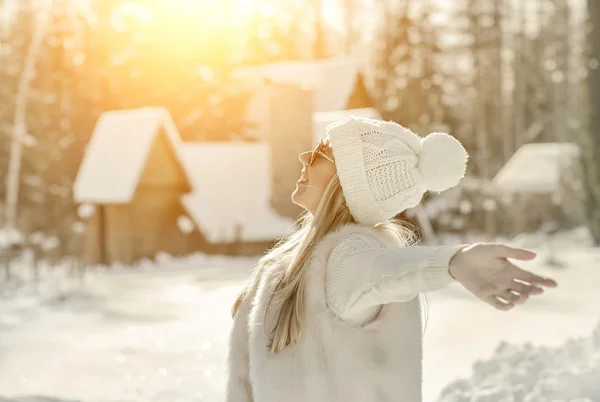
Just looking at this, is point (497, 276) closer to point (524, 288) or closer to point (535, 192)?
point (524, 288)

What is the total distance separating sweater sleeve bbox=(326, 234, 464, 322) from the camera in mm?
2242

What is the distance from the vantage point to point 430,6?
118 feet

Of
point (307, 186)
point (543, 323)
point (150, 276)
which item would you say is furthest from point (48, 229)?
point (307, 186)

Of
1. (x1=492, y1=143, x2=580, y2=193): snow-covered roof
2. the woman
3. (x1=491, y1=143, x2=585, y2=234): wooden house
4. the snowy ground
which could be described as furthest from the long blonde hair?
(x1=492, y1=143, x2=580, y2=193): snow-covered roof

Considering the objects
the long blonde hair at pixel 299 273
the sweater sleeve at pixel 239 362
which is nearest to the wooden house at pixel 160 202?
the sweater sleeve at pixel 239 362

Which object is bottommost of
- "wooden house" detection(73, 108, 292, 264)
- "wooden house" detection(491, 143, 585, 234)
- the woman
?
"wooden house" detection(491, 143, 585, 234)

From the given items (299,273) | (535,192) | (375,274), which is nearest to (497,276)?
(375,274)

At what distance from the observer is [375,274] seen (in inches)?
94.3

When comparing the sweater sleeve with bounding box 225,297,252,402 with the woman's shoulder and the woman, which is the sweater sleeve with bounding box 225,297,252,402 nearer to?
the woman

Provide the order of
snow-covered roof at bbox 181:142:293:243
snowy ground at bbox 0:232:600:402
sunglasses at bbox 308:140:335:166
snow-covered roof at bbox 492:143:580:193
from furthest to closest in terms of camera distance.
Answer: snow-covered roof at bbox 492:143:580:193
snow-covered roof at bbox 181:142:293:243
snowy ground at bbox 0:232:600:402
sunglasses at bbox 308:140:335:166

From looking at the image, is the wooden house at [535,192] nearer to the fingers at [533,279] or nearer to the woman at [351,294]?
the woman at [351,294]

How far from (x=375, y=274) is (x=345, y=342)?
375 millimetres

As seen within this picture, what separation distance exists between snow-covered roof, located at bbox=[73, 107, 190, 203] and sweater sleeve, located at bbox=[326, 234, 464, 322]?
18119 mm

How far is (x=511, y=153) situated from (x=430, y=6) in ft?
29.2
